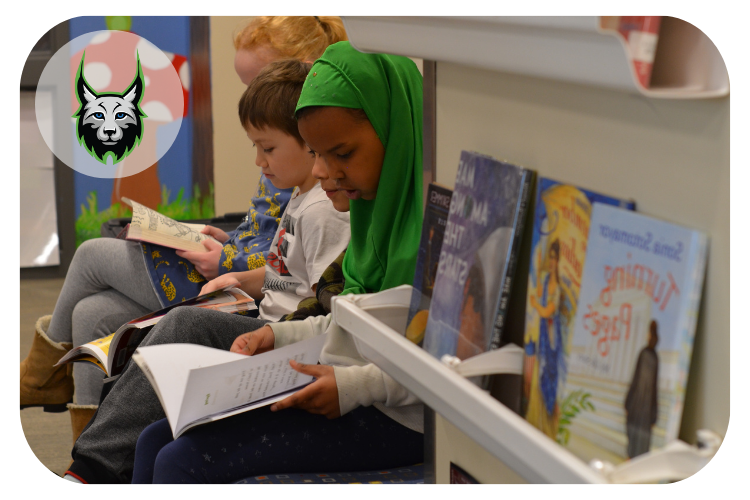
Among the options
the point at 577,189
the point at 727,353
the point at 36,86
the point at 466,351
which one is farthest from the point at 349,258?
the point at 36,86

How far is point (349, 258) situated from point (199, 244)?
0.76 metres

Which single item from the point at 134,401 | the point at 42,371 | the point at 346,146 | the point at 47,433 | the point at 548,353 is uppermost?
the point at 346,146

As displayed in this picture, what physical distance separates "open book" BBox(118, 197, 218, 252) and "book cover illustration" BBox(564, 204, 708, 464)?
1422mm

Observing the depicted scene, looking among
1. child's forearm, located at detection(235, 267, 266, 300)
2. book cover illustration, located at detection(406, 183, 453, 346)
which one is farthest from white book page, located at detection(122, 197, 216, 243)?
book cover illustration, located at detection(406, 183, 453, 346)

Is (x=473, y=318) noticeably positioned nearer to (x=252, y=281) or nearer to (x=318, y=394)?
(x=318, y=394)

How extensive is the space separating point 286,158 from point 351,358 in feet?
2.09

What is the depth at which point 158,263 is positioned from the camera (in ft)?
5.97

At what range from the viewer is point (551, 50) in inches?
18.9

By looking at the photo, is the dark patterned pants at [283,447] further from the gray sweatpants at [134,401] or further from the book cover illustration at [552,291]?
the book cover illustration at [552,291]

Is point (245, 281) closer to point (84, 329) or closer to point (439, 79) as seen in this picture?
point (84, 329)

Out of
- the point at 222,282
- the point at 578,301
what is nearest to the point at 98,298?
the point at 222,282

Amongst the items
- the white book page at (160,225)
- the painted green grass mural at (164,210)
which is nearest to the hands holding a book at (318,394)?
the white book page at (160,225)

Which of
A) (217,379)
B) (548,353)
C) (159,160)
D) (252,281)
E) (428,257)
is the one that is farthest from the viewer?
(159,160)

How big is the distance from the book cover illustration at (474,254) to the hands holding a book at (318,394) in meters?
0.36
